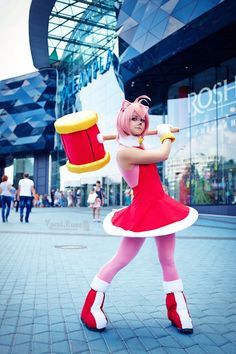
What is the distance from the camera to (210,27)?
14.4 m

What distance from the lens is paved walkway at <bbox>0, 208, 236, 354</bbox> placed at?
2.39m

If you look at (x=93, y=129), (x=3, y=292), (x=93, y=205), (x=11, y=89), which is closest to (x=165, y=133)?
(x=93, y=129)

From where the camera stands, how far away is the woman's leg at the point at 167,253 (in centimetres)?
265

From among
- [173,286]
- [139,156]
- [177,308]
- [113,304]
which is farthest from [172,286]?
[139,156]

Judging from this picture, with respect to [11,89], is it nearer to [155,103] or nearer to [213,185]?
[155,103]

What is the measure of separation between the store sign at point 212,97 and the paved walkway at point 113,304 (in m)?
13.3

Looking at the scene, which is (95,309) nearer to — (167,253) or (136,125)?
(167,253)

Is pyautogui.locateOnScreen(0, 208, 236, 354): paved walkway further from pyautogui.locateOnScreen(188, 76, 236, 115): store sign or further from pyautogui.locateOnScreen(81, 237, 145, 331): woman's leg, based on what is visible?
pyautogui.locateOnScreen(188, 76, 236, 115): store sign

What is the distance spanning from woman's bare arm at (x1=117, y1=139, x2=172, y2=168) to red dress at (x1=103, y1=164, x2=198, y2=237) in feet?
0.33

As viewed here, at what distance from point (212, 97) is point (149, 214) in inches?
706

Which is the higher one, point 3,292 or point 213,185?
point 213,185

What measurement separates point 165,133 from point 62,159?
121 ft

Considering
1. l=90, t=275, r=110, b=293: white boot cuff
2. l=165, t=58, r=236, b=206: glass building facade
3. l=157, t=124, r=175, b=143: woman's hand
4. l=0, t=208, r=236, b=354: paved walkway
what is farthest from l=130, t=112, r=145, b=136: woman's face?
l=165, t=58, r=236, b=206: glass building facade

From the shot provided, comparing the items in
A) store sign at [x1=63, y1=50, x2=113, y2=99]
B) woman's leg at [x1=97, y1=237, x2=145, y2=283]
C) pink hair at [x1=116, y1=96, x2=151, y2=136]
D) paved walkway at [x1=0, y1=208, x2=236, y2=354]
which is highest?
store sign at [x1=63, y1=50, x2=113, y2=99]
